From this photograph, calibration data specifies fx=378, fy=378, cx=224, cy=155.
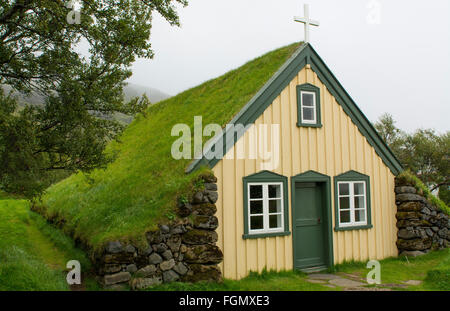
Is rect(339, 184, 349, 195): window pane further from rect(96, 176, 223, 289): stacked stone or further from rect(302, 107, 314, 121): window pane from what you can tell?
rect(96, 176, 223, 289): stacked stone

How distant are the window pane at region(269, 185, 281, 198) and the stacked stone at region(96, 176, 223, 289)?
6.43ft

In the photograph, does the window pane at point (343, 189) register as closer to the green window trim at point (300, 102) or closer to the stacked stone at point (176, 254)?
the green window trim at point (300, 102)

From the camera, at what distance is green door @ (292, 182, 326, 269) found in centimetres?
1034

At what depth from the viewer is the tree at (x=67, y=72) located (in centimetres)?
784

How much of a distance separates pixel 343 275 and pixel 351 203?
229 centimetres

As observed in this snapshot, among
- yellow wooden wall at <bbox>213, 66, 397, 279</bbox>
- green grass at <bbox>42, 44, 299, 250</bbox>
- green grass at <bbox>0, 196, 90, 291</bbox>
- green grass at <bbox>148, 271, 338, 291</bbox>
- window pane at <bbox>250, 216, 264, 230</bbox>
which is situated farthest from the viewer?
window pane at <bbox>250, 216, 264, 230</bbox>

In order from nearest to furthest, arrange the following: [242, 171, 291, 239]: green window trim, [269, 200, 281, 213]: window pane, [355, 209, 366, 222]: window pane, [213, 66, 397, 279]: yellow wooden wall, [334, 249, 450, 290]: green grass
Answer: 1. [334, 249, 450, 290]: green grass
2. [213, 66, 397, 279]: yellow wooden wall
3. [242, 171, 291, 239]: green window trim
4. [269, 200, 281, 213]: window pane
5. [355, 209, 366, 222]: window pane

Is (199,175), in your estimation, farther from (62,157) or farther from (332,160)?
(332,160)

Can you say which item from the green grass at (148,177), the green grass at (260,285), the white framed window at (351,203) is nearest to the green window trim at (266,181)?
the green grass at (260,285)

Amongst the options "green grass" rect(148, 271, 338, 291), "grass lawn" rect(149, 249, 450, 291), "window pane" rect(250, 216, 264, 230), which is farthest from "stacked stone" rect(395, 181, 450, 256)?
"window pane" rect(250, 216, 264, 230)

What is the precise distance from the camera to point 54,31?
8281 mm

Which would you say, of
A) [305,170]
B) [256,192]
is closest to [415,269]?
[305,170]
